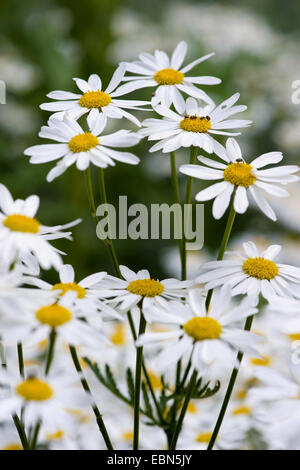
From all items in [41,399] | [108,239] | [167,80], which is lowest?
[41,399]

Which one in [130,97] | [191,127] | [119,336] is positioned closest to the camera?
[191,127]

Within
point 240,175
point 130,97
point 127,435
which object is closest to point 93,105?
point 240,175

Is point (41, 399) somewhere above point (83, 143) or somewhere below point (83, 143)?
below

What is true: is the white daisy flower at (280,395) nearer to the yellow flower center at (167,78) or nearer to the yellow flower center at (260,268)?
the yellow flower center at (260,268)

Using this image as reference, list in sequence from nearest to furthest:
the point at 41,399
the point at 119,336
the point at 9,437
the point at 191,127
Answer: the point at 41,399
the point at 191,127
the point at 9,437
the point at 119,336

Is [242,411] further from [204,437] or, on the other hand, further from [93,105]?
[93,105]
